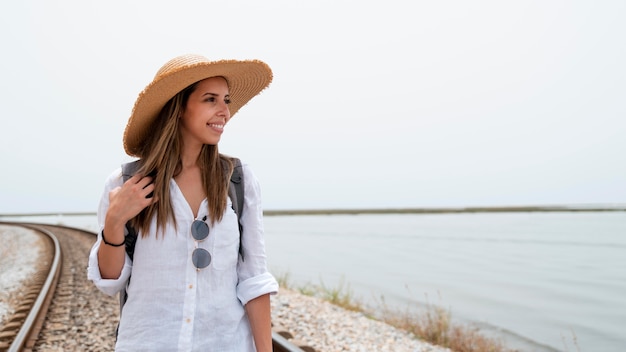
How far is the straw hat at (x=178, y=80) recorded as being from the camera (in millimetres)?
1660

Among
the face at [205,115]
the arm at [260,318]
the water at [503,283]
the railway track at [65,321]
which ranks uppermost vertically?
the face at [205,115]

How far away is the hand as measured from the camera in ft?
5.12

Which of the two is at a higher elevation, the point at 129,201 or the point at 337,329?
the point at 129,201

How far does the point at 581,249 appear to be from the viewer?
2416 centimetres

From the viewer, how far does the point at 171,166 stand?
1668mm

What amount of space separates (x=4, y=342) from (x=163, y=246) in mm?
4185

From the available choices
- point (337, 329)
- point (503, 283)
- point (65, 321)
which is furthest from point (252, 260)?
point (503, 283)

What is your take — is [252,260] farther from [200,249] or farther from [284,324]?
[284,324]

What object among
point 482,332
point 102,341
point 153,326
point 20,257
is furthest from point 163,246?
point 20,257

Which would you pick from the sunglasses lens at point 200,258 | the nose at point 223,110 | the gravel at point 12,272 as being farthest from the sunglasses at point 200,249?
the gravel at point 12,272

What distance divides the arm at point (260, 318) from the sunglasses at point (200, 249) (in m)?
0.22

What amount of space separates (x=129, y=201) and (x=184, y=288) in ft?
1.04

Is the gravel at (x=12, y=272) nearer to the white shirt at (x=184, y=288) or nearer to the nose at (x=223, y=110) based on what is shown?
the white shirt at (x=184, y=288)

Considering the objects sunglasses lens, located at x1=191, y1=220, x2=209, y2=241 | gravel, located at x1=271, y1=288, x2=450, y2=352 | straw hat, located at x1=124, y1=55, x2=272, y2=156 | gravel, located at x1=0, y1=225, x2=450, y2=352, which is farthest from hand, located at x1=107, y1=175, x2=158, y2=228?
gravel, located at x1=271, y1=288, x2=450, y2=352
